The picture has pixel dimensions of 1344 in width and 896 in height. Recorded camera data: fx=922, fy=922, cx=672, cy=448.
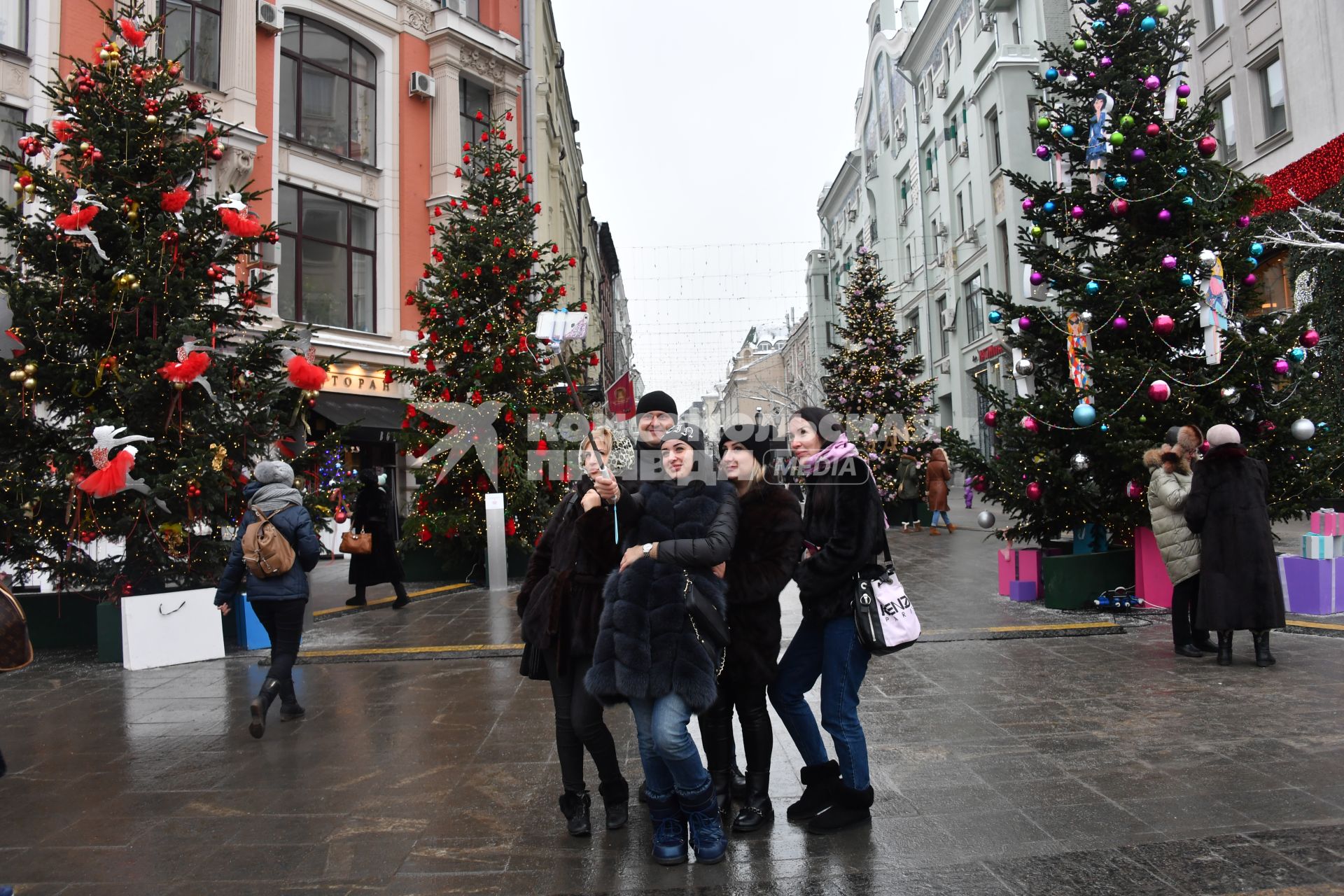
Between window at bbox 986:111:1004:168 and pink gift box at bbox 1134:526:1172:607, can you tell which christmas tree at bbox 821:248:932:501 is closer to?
window at bbox 986:111:1004:168

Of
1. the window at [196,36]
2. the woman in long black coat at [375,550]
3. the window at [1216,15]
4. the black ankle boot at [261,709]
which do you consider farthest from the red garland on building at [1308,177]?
the window at [196,36]

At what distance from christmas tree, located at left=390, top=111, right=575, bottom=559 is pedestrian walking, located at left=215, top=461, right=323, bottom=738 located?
7.52 m

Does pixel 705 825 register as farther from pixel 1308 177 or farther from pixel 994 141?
pixel 994 141

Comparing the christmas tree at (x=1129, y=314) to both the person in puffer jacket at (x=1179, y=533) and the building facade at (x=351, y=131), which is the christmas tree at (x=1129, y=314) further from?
the building facade at (x=351, y=131)

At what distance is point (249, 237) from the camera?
956 cm

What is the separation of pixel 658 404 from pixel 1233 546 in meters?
5.15

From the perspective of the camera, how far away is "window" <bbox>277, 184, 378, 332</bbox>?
20.6m

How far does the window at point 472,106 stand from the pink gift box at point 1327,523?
21656 millimetres

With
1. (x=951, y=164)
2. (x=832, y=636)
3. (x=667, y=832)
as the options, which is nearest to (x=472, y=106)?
(x=951, y=164)

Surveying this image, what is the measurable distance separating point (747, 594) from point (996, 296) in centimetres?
758

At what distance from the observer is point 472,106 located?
83.1 feet

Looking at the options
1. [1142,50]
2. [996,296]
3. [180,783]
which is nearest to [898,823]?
[180,783]

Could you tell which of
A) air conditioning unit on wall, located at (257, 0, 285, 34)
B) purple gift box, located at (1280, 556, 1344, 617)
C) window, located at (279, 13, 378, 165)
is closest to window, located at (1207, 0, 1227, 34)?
purple gift box, located at (1280, 556, 1344, 617)

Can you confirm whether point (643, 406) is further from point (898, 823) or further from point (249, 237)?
point (249, 237)
